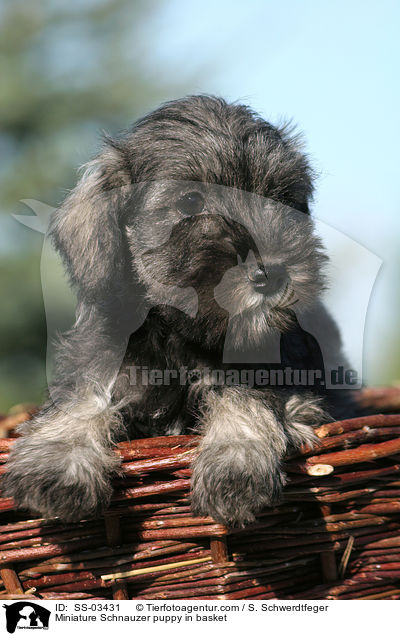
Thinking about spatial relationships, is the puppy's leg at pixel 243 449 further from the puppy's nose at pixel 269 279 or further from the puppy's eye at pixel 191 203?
the puppy's eye at pixel 191 203

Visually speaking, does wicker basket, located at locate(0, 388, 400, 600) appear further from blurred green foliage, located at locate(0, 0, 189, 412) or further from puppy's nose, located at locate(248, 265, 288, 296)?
blurred green foliage, located at locate(0, 0, 189, 412)

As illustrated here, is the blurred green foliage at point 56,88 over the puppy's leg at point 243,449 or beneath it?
over

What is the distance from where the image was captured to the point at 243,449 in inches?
83.0

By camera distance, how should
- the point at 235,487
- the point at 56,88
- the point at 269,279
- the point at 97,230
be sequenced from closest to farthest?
the point at 235,487 → the point at 269,279 → the point at 97,230 → the point at 56,88

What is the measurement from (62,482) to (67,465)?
0.26 feet

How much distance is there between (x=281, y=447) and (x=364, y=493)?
290mm

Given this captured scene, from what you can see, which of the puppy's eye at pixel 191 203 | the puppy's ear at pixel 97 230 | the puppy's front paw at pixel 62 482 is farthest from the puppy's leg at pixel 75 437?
the puppy's eye at pixel 191 203

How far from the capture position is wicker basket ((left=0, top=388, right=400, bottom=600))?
2053mm

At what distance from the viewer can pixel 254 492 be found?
1.96 m

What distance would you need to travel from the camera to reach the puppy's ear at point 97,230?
2.41m

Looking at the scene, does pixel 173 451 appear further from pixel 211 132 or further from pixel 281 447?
pixel 211 132
